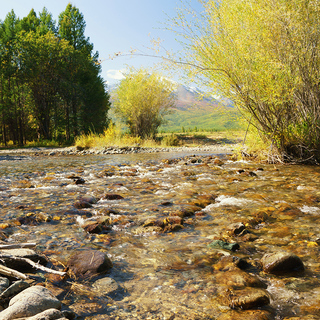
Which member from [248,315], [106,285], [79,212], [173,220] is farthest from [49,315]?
[79,212]

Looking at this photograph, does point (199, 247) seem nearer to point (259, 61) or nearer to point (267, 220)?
point (267, 220)

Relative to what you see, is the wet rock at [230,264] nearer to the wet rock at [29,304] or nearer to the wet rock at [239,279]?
the wet rock at [239,279]

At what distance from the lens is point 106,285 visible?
7.18 ft

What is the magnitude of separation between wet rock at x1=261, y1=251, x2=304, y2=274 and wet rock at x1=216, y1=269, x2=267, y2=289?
0.64 feet

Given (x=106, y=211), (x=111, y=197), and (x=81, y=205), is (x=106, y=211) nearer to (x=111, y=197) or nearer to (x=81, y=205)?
(x=81, y=205)

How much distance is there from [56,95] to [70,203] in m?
26.7

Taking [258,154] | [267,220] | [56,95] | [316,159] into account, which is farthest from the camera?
[56,95]

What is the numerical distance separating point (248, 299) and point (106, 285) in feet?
3.50

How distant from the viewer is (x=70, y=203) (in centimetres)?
462

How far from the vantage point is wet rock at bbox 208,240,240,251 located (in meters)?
2.79

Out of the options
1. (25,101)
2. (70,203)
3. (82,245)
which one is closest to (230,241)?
(82,245)

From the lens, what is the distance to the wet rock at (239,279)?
2143 mm

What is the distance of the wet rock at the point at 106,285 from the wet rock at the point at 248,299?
34.1 inches

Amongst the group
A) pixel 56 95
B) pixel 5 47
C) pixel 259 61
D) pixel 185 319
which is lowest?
pixel 185 319
